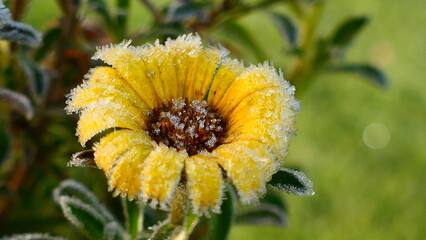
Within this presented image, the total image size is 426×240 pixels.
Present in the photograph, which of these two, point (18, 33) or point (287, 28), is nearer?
point (18, 33)

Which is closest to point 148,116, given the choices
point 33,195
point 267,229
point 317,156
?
point 33,195

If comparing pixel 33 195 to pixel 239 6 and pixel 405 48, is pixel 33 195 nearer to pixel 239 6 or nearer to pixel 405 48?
pixel 239 6

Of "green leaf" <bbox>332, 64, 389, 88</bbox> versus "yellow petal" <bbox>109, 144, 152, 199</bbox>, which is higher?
"green leaf" <bbox>332, 64, 389, 88</bbox>

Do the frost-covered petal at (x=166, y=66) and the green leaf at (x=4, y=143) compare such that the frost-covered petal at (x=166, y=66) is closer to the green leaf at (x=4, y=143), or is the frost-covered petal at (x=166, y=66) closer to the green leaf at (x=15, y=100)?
the green leaf at (x=15, y=100)

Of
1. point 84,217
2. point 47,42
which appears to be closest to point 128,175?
point 84,217

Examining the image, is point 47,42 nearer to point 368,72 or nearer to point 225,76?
point 225,76

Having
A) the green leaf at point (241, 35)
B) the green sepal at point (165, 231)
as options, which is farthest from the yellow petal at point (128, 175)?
the green leaf at point (241, 35)

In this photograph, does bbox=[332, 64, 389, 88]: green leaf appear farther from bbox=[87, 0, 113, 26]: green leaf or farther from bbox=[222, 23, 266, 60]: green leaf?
bbox=[87, 0, 113, 26]: green leaf

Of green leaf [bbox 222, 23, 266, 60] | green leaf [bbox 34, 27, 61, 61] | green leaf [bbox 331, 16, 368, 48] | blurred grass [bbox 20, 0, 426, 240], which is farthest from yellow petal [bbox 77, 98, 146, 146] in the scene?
blurred grass [bbox 20, 0, 426, 240]
